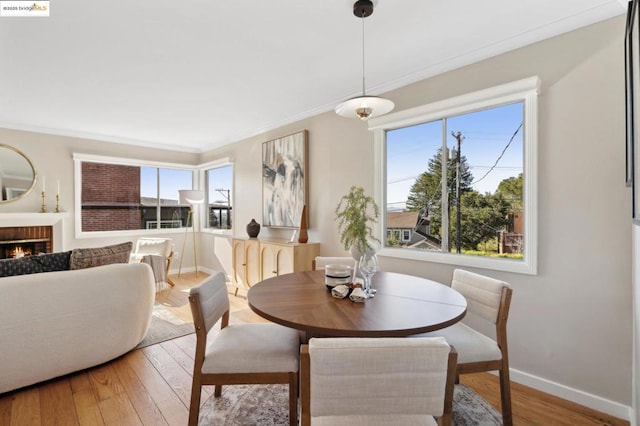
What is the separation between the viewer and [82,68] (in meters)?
2.63

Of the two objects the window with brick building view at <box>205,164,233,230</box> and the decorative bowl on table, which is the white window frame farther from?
the decorative bowl on table

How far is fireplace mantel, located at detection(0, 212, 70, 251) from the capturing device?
4.08 meters

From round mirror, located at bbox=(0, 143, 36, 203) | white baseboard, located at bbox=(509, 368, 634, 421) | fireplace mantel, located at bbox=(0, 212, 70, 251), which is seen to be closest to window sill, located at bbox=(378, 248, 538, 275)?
white baseboard, located at bbox=(509, 368, 634, 421)

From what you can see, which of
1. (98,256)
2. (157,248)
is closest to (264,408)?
(98,256)

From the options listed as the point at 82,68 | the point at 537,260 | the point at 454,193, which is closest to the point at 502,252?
the point at 537,260

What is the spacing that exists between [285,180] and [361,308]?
9.34 ft

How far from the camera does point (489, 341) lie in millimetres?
1695

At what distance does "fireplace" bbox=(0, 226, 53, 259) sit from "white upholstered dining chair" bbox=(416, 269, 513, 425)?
5344 mm

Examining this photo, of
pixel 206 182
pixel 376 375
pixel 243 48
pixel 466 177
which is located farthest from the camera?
pixel 206 182

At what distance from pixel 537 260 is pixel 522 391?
0.91 meters

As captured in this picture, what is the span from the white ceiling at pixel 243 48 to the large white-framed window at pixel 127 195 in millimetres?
1412

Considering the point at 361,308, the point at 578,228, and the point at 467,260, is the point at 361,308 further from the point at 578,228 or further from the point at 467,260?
the point at 578,228

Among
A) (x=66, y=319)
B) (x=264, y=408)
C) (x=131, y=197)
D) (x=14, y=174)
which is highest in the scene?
(x=14, y=174)

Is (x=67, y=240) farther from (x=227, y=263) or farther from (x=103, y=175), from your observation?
(x=227, y=263)
